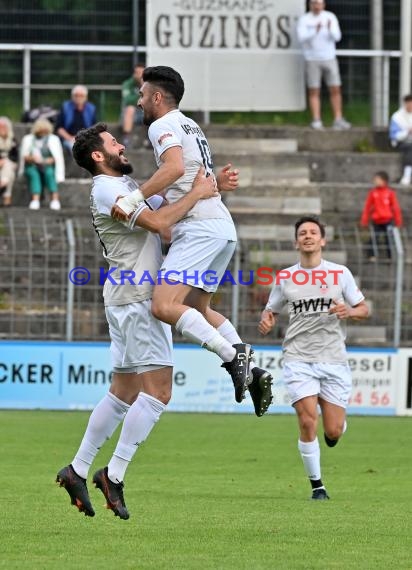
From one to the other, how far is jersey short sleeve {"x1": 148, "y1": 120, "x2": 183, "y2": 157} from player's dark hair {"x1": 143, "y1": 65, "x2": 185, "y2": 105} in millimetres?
238

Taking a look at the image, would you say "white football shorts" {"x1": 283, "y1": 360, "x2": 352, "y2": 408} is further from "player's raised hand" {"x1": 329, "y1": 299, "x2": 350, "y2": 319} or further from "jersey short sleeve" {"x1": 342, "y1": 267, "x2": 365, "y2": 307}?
"jersey short sleeve" {"x1": 342, "y1": 267, "x2": 365, "y2": 307}

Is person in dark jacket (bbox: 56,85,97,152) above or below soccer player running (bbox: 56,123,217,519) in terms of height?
above

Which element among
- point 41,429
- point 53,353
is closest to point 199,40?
point 53,353

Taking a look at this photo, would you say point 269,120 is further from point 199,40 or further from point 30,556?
point 30,556

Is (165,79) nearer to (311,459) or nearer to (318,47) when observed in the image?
(311,459)

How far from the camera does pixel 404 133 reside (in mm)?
25094

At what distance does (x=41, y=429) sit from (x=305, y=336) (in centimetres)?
583

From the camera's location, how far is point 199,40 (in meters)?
26.0

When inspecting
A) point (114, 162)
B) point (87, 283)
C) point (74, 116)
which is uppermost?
point (74, 116)

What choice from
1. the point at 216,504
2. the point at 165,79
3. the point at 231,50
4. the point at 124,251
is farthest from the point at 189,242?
the point at 231,50

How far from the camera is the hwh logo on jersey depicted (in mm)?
12255

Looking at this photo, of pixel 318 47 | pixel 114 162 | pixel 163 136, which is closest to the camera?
pixel 163 136

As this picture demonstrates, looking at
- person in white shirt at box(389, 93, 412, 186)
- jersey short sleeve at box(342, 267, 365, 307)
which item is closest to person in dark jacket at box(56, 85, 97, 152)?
person in white shirt at box(389, 93, 412, 186)

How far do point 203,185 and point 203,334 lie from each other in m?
0.94
